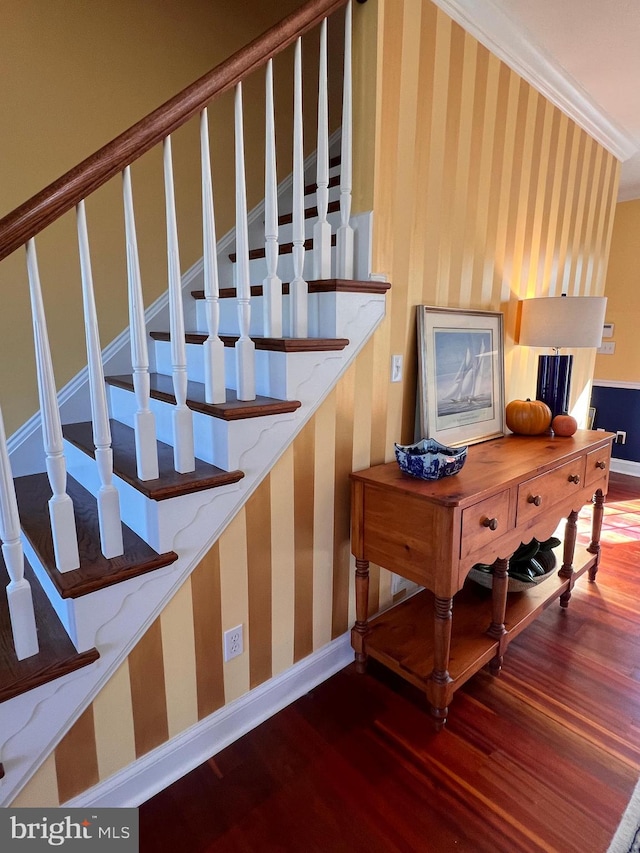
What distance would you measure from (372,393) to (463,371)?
577 mm

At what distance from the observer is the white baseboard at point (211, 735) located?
1.29m

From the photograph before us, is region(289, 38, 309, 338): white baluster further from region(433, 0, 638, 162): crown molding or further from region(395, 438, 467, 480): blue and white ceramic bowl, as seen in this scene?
region(433, 0, 638, 162): crown molding

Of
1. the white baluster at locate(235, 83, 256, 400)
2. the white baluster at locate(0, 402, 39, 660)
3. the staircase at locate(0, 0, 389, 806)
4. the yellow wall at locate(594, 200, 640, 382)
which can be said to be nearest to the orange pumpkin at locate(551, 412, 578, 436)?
the staircase at locate(0, 0, 389, 806)

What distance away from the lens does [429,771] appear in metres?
1.41

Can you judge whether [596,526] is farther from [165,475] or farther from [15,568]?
[15,568]

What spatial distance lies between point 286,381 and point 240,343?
0.60 ft

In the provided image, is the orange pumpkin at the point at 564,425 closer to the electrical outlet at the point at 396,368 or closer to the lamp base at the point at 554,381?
the lamp base at the point at 554,381

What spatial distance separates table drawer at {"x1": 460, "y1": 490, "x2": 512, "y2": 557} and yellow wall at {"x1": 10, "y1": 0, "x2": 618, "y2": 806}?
496mm

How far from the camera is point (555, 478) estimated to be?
6.26 feet

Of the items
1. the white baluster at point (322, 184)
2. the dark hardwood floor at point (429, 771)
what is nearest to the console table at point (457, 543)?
the dark hardwood floor at point (429, 771)

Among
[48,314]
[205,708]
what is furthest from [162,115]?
[205,708]

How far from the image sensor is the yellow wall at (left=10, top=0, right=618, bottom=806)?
1.34 meters

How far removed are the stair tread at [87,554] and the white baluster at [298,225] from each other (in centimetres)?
82

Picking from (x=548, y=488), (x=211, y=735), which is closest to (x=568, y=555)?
(x=548, y=488)
